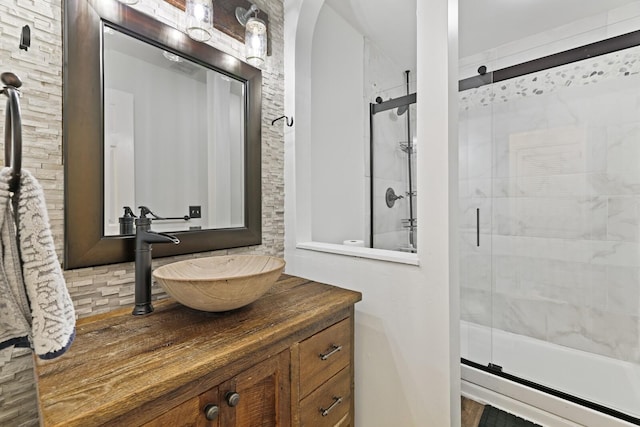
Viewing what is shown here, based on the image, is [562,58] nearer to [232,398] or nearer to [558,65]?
[558,65]

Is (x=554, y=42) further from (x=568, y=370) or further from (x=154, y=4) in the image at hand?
(x=154, y=4)

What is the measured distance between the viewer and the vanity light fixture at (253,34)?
53.4 inches

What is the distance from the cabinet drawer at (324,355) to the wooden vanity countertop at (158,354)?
4 centimetres

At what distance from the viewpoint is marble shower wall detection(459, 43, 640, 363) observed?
1909 mm

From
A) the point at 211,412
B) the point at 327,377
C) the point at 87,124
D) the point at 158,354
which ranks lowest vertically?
the point at 327,377

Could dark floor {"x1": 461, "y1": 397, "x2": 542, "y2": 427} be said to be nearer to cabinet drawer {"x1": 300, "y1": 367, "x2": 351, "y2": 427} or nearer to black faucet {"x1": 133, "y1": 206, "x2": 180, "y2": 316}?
cabinet drawer {"x1": 300, "y1": 367, "x2": 351, "y2": 427}

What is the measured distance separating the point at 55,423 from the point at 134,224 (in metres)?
0.68

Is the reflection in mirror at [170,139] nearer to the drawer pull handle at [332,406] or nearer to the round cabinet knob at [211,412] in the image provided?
the round cabinet knob at [211,412]

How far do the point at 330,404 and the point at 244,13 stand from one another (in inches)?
68.0

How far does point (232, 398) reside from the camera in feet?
2.32

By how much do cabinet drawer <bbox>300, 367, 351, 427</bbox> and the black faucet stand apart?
0.60 meters

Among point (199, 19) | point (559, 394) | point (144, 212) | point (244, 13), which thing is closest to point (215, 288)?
point (144, 212)

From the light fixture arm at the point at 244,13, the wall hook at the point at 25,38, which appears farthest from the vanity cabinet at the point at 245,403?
the light fixture arm at the point at 244,13

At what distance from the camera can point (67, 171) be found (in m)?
0.87
